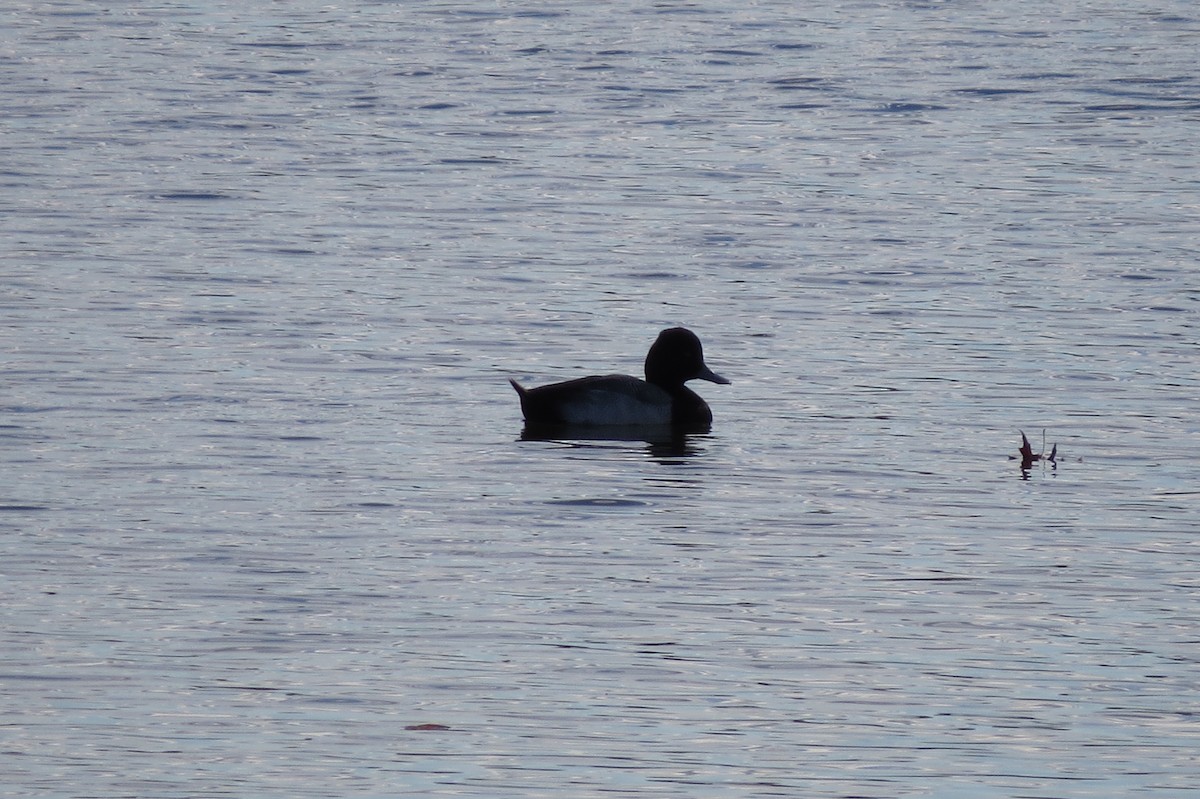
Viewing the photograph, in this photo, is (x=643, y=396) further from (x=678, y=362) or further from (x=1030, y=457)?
(x=1030, y=457)

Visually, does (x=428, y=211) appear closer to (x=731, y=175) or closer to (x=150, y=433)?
(x=731, y=175)

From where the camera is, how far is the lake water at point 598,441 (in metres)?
8.30

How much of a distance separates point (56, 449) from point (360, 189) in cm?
907

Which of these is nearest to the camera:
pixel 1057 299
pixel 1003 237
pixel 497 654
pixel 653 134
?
pixel 497 654

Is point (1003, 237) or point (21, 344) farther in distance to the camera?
point (1003, 237)

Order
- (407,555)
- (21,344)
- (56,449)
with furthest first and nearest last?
(21,344) → (56,449) → (407,555)

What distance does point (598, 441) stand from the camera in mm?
14047

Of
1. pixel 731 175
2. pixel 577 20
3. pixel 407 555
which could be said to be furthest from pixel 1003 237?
pixel 577 20

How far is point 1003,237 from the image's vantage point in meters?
19.3

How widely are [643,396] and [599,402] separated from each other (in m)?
0.40

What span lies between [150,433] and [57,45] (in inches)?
734

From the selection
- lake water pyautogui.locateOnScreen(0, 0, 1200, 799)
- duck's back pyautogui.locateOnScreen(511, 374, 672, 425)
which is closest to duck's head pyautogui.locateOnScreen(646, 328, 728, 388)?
duck's back pyautogui.locateOnScreen(511, 374, 672, 425)

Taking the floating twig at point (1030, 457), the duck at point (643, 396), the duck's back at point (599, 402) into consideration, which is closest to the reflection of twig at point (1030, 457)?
the floating twig at point (1030, 457)

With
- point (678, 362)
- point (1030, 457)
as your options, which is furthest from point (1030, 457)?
point (678, 362)
